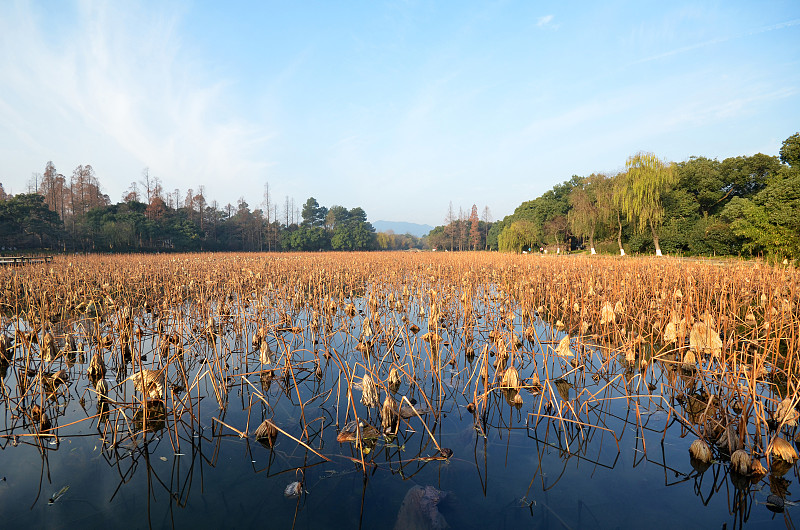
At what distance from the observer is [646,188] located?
92.9 feet

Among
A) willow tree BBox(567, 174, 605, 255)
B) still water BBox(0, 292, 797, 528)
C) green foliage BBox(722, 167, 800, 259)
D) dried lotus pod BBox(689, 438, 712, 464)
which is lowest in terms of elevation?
still water BBox(0, 292, 797, 528)

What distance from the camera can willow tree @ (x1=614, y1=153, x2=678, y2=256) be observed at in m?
28.2

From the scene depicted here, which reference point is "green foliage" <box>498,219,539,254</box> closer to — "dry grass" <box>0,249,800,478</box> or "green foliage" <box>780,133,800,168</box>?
"green foliage" <box>780,133,800,168</box>

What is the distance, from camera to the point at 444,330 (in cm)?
716

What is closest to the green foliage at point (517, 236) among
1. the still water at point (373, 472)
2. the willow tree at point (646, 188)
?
the willow tree at point (646, 188)

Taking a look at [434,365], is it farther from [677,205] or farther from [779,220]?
[677,205]

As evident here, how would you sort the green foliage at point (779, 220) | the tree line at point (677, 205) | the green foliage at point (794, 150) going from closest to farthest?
the green foliage at point (779, 220) → the green foliage at point (794, 150) → the tree line at point (677, 205)

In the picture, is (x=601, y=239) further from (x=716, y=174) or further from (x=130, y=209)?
(x=130, y=209)

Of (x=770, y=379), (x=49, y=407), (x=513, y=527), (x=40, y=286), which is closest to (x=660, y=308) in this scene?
(x=770, y=379)

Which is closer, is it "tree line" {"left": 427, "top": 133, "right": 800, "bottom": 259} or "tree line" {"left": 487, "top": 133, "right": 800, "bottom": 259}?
"tree line" {"left": 427, "top": 133, "right": 800, "bottom": 259}

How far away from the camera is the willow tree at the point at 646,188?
28.2 meters

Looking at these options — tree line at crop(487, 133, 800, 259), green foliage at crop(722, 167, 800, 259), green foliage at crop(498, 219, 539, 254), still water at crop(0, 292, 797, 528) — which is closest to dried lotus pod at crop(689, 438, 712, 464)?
still water at crop(0, 292, 797, 528)

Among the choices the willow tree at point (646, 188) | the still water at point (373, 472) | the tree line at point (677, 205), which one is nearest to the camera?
the still water at point (373, 472)

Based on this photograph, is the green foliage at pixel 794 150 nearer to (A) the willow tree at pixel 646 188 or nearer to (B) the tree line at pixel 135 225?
(A) the willow tree at pixel 646 188
